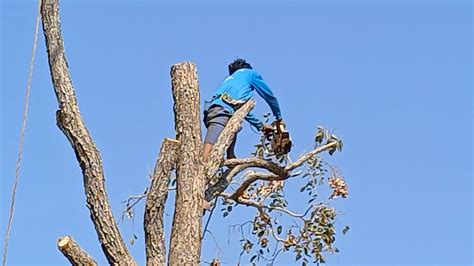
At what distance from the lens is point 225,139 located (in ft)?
15.5

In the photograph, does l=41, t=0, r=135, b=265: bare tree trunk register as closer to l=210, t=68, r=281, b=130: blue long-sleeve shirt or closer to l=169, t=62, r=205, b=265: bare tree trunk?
l=169, t=62, r=205, b=265: bare tree trunk

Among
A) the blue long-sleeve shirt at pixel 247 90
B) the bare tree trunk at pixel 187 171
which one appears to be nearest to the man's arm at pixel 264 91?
the blue long-sleeve shirt at pixel 247 90

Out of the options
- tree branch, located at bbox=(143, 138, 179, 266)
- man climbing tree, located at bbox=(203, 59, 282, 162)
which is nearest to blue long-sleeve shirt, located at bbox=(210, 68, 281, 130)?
man climbing tree, located at bbox=(203, 59, 282, 162)

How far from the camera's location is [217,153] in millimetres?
4676

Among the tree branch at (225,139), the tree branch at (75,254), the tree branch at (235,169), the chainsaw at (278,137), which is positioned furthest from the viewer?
the chainsaw at (278,137)

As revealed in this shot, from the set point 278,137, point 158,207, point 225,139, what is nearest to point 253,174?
point 278,137

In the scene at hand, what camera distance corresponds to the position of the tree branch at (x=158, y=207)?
14.2 feet

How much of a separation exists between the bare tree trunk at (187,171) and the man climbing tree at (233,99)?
0.91ft

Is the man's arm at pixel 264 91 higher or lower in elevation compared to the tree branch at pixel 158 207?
higher

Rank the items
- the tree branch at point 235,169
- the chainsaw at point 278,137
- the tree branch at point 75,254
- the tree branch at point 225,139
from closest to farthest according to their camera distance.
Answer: the tree branch at point 75,254
the tree branch at point 225,139
the tree branch at point 235,169
the chainsaw at point 278,137

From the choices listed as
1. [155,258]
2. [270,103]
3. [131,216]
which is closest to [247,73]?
[270,103]

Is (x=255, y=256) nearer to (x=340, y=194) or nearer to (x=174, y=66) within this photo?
(x=340, y=194)

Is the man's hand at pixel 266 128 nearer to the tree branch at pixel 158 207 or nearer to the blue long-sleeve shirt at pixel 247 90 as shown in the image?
the blue long-sleeve shirt at pixel 247 90

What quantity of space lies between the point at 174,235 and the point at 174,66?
835 mm
